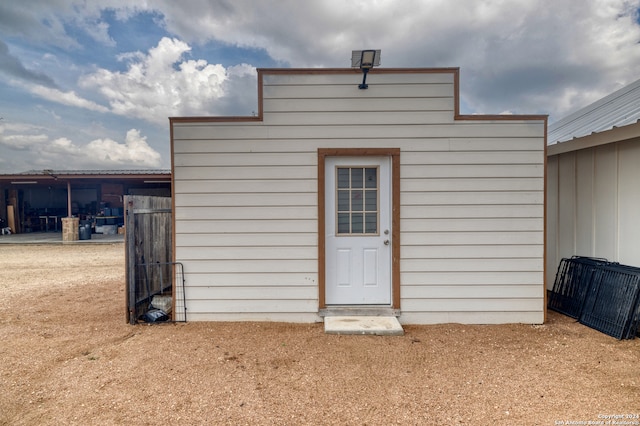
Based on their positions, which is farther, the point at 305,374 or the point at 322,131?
the point at 322,131

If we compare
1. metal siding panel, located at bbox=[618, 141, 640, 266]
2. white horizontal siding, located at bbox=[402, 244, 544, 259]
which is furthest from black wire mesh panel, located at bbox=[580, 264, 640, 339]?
white horizontal siding, located at bbox=[402, 244, 544, 259]

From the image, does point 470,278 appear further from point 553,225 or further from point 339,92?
point 339,92

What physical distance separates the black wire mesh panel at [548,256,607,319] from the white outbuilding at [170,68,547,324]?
646 mm

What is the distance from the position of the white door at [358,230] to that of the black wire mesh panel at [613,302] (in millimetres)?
2315

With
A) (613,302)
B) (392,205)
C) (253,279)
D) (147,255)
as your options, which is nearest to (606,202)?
(613,302)

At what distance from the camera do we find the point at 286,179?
354cm

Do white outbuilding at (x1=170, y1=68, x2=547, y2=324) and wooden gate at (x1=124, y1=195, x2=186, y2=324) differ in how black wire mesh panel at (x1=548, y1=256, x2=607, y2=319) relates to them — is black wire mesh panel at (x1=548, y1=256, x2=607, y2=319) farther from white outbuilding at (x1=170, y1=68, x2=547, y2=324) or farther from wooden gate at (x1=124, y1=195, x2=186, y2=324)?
wooden gate at (x1=124, y1=195, x2=186, y2=324)

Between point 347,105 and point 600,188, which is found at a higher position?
point 347,105

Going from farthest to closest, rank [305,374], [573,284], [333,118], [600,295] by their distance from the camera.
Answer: [573,284] → [333,118] → [600,295] → [305,374]

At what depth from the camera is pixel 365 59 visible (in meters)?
3.29

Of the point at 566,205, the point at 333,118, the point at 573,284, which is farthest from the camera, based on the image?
the point at 566,205

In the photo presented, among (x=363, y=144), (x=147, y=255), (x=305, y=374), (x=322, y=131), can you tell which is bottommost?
(x=305, y=374)

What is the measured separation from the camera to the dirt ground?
190 cm

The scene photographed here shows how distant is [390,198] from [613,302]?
2.66m
